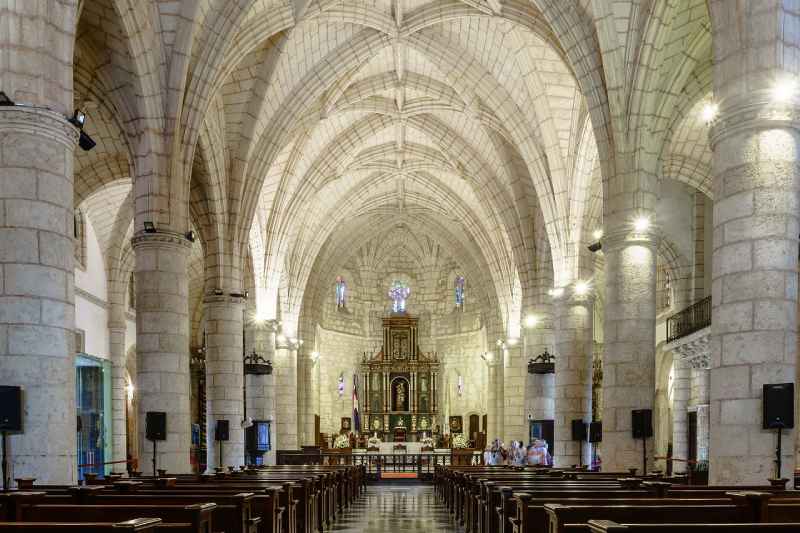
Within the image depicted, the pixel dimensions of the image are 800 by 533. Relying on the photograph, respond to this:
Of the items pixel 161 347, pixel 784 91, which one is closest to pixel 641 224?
pixel 784 91

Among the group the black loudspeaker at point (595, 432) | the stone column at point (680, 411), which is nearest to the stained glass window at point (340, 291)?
the stone column at point (680, 411)

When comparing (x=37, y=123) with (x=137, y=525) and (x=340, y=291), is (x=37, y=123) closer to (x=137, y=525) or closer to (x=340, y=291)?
(x=137, y=525)

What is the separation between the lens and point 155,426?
1493 cm

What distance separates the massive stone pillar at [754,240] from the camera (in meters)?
9.23

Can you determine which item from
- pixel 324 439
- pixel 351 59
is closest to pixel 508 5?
pixel 351 59

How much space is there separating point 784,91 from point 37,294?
353 inches

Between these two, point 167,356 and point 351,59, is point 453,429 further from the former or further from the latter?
point 167,356

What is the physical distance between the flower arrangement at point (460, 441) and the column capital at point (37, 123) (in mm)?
32332

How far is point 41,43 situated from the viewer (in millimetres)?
→ 9586

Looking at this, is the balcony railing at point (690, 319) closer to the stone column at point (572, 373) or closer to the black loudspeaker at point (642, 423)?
the stone column at point (572, 373)

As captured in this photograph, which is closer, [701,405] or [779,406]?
[779,406]

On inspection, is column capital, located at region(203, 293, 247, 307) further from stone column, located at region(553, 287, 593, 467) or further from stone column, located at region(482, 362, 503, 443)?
stone column, located at region(482, 362, 503, 443)

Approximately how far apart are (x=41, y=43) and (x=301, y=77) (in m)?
13.0

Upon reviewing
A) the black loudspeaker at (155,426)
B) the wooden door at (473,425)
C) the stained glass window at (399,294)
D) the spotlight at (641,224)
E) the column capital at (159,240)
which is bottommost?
the wooden door at (473,425)
